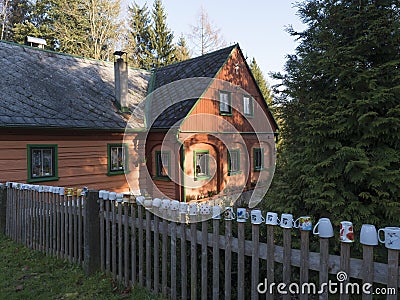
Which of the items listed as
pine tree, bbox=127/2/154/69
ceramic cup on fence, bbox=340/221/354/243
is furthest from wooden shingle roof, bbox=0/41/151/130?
pine tree, bbox=127/2/154/69

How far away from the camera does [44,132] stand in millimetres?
9492

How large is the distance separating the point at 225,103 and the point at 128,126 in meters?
4.65

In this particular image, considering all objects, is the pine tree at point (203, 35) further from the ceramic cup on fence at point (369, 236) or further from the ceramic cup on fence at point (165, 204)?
the ceramic cup on fence at point (369, 236)

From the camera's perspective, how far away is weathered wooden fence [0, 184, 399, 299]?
237 cm

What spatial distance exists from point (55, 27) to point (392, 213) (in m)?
29.5

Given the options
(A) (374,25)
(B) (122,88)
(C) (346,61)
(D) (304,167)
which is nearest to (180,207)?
(D) (304,167)

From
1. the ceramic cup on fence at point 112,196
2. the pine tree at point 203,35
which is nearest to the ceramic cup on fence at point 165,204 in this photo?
the ceramic cup on fence at point 112,196

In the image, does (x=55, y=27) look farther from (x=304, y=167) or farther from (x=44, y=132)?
(x=304, y=167)

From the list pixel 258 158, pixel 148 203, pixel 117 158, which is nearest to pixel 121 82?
pixel 117 158

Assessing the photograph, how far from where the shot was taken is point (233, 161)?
1416cm

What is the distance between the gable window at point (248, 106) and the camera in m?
14.9

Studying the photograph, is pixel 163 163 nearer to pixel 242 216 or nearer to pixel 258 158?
pixel 258 158

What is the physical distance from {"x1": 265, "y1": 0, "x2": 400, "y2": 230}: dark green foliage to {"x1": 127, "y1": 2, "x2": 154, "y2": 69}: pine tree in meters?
30.6

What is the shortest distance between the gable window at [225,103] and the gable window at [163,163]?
3244 mm
